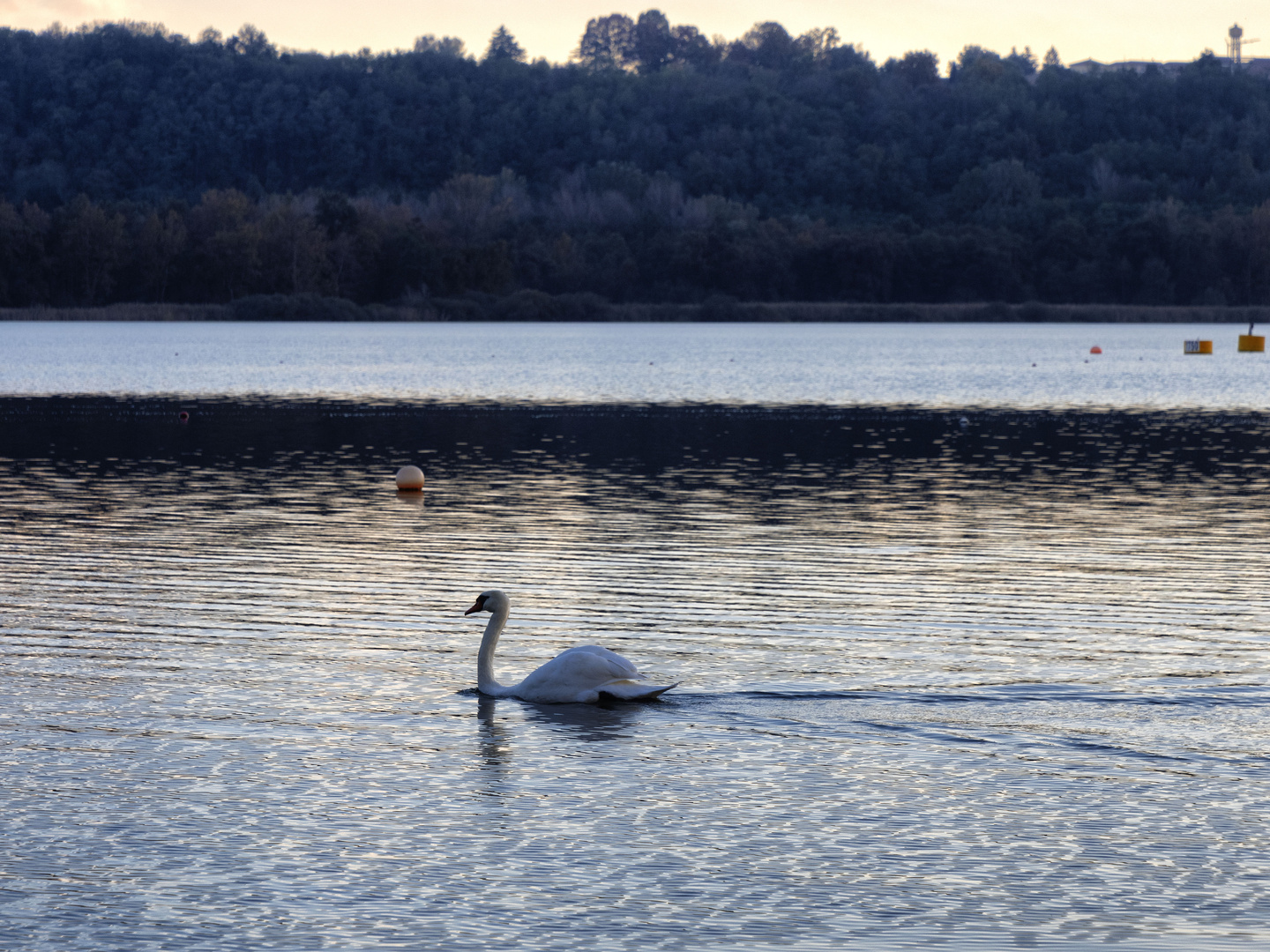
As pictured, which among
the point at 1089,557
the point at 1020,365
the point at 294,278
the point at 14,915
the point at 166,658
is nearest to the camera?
the point at 14,915

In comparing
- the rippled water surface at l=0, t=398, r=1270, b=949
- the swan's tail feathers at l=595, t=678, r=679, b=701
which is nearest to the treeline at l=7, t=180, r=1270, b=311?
the rippled water surface at l=0, t=398, r=1270, b=949

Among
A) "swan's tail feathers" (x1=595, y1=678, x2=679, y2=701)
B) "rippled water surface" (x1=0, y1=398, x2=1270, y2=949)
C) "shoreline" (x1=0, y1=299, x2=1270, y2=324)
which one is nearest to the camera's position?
"rippled water surface" (x1=0, y1=398, x2=1270, y2=949)

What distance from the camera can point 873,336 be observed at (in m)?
144

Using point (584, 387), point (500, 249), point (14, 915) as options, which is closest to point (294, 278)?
point (500, 249)

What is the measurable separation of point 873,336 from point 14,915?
137533 mm

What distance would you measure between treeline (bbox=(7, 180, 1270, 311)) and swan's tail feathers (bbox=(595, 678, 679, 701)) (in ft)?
506

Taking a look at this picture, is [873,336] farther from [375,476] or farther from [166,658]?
[166,658]

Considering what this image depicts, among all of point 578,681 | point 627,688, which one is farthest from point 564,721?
point 627,688

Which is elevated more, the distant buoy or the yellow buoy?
the yellow buoy

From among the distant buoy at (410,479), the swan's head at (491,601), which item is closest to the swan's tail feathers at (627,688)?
the swan's head at (491,601)

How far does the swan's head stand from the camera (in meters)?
Answer: 15.0

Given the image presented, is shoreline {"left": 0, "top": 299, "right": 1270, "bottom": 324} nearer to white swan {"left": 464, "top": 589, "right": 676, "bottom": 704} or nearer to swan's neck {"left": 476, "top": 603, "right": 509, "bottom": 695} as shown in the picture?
swan's neck {"left": 476, "top": 603, "right": 509, "bottom": 695}

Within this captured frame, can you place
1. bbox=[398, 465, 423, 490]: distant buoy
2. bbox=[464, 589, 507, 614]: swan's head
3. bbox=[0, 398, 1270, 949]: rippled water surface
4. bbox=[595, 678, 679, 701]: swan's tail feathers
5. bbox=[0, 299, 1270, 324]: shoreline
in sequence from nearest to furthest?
bbox=[0, 398, 1270, 949]: rippled water surface → bbox=[595, 678, 679, 701]: swan's tail feathers → bbox=[464, 589, 507, 614]: swan's head → bbox=[398, 465, 423, 490]: distant buoy → bbox=[0, 299, 1270, 324]: shoreline

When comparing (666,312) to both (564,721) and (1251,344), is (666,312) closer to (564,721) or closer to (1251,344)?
(1251,344)
